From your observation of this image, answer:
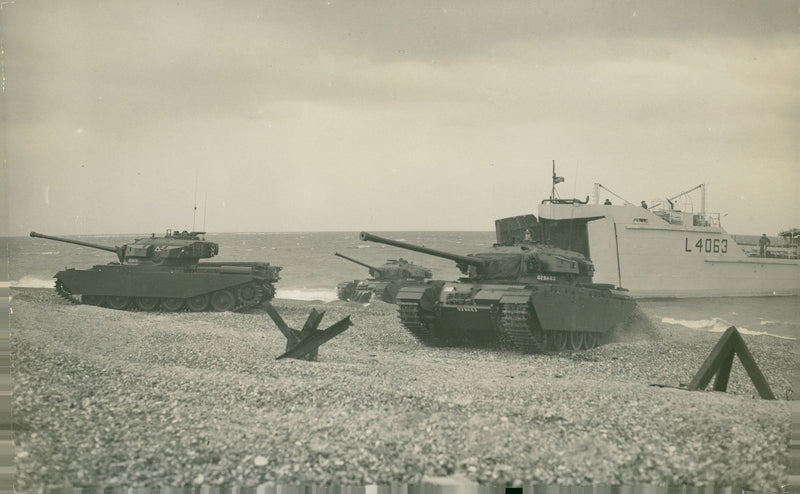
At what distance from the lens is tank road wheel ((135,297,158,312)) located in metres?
13.8

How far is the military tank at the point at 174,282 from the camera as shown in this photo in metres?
13.2

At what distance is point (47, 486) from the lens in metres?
6.15

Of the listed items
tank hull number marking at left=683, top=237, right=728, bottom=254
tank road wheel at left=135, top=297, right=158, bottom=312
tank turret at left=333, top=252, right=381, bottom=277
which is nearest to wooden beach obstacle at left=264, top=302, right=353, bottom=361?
tank turret at left=333, top=252, right=381, bottom=277

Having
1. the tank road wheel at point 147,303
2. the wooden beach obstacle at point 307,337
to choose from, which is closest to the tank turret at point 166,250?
the tank road wheel at point 147,303

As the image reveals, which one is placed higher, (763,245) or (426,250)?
(763,245)

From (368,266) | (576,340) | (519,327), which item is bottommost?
(576,340)

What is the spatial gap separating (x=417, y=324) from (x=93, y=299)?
18.2 feet

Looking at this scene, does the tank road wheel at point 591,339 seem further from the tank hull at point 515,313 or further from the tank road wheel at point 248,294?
the tank road wheel at point 248,294

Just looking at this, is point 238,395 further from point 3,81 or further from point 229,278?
point 229,278

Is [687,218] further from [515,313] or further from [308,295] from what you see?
[308,295]

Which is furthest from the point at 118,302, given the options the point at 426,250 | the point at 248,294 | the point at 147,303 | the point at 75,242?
the point at 426,250

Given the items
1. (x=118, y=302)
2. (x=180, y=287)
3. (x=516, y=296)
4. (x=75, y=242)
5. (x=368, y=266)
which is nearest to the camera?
(x=75, y=242)

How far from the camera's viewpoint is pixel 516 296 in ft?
33.3

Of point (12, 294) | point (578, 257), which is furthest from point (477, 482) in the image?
point (578, 257)
